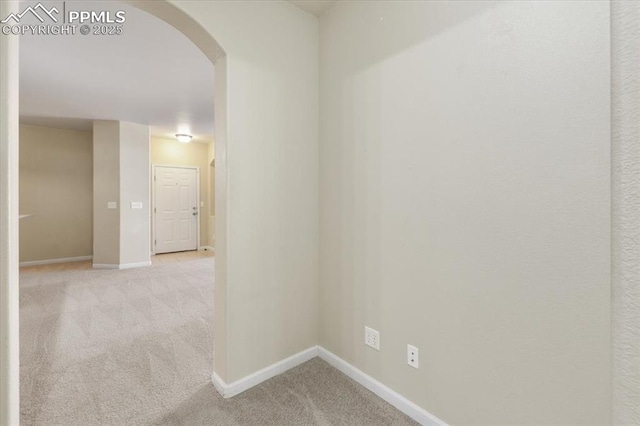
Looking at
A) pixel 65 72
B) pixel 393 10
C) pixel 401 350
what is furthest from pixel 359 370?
pixel 65 72

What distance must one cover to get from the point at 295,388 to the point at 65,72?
401cm

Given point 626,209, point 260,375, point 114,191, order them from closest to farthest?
point 626,209 < point 260,375 < point 114,191

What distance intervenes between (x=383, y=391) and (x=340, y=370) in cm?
37

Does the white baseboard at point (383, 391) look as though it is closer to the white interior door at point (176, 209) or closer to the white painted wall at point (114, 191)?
the white painted wall at point (114, 191)

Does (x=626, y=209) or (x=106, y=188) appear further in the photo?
(x=106, y=188)

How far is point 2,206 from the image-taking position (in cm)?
77

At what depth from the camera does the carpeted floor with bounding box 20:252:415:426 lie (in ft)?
5.30

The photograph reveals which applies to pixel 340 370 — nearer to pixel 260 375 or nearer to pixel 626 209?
pixel 260 375

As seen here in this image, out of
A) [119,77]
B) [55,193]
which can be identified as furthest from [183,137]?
[119,77]

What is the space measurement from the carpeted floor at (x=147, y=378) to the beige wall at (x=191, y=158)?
3.76 meters

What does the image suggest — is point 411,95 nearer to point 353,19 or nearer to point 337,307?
point 353,19

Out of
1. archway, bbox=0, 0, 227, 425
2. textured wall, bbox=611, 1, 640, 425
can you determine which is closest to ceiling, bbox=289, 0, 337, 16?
archway, bbox=0, 0, 227, 425

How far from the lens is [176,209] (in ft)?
22.2

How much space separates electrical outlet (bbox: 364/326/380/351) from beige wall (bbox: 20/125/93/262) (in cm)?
663
